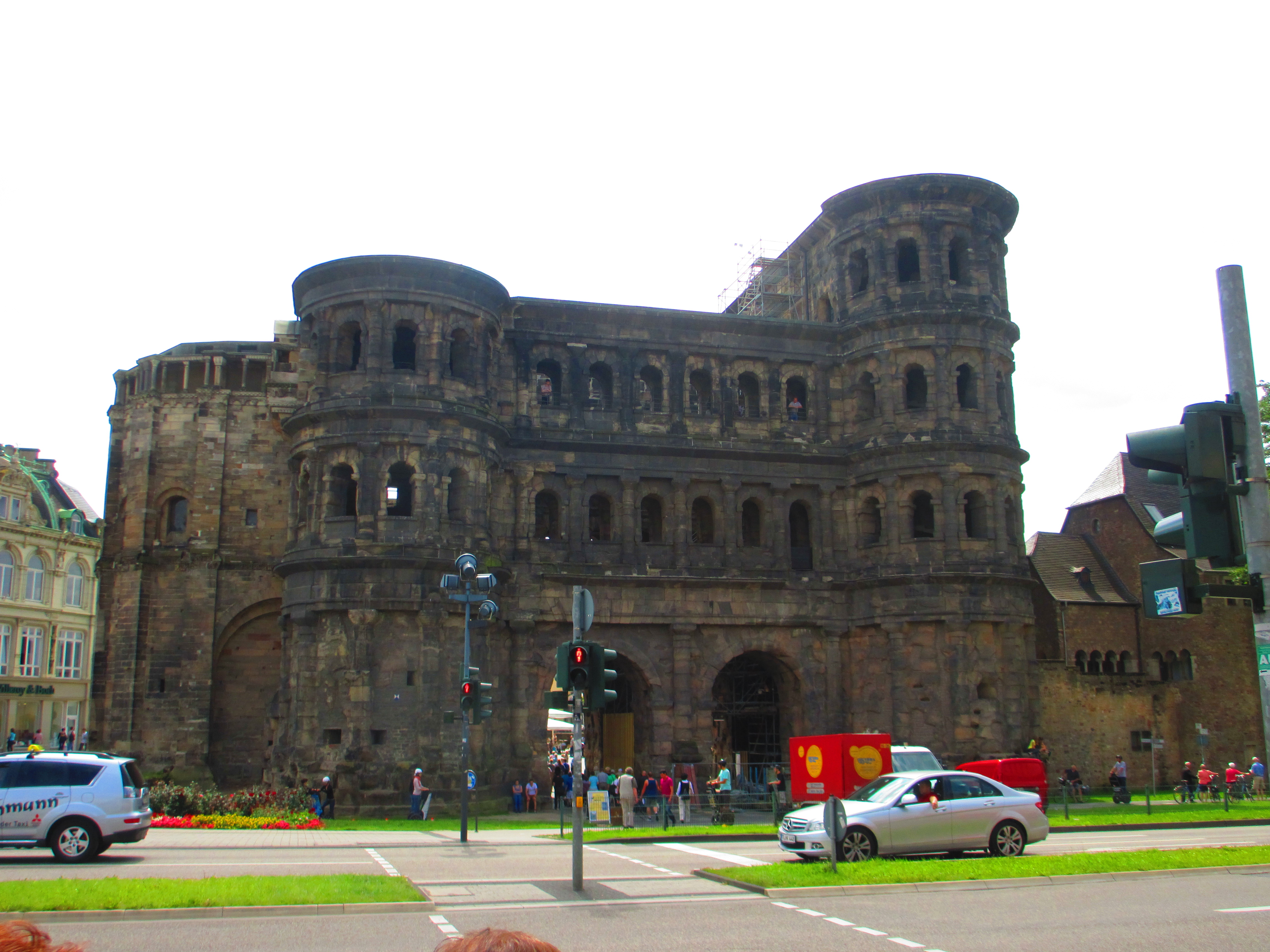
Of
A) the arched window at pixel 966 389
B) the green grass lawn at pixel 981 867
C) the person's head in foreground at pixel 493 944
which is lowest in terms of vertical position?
the green grass lawn at pixel 981 867

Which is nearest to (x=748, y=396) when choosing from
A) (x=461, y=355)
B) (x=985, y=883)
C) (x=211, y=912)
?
(x=461, y=355)

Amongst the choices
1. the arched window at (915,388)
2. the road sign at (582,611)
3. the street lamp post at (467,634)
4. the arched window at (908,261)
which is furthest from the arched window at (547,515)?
the road sign at (582,611)

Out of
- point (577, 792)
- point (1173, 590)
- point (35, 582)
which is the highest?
point (35, 582)

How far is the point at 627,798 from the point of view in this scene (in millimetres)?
27516

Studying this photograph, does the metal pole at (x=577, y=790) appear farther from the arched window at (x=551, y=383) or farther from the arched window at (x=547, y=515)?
the arched window at (x=551, y=383)

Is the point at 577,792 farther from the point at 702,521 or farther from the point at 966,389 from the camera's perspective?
the point at 966,389

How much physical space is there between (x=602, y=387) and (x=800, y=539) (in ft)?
28.5

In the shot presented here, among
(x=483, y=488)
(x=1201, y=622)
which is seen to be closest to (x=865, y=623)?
(x=483, y=488)

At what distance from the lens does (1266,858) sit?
16547mm

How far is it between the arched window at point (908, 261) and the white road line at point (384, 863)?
26.9 meters

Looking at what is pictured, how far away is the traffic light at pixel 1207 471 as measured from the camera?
6.71m

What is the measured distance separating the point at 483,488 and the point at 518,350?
5.23 meters

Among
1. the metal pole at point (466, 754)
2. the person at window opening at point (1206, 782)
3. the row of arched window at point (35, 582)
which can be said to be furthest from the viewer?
the row of arched window at point (35, 582)

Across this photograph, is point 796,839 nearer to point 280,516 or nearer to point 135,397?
point 280,516
